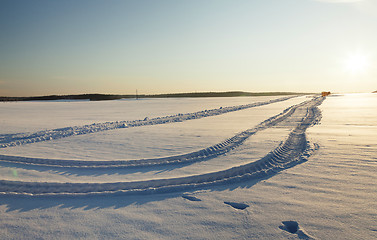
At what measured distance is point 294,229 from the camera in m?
2.78

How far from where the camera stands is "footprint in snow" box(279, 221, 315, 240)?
2618 mm

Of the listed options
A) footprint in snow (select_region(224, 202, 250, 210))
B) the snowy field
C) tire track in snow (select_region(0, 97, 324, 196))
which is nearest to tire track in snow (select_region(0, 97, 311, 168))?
the snowy field

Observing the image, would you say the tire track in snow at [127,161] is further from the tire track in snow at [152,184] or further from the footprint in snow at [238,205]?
the footprint in snow at [238,205]

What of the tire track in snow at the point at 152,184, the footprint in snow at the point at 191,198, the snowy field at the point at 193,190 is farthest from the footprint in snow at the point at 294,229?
the tire track in snow at the point at 152,184

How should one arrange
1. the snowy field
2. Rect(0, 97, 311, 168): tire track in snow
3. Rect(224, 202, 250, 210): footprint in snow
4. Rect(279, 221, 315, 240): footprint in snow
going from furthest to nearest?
1. Rect(0, 97, 311, 168): tire track in snow
2. Rect(224, 202, 250, 210): footprint in snow
3. the snowy field
4. Rect(279, 221, 315, 240): footprint in snow

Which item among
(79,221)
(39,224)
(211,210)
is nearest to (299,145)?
(211,210)

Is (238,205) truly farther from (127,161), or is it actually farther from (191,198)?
(127,161)

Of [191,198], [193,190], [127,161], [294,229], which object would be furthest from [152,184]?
[294,229]

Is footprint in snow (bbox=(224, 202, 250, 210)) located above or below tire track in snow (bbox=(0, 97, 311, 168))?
below

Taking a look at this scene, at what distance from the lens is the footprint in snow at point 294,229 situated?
Result: 2618 mm

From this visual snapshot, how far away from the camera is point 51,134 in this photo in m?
9.13

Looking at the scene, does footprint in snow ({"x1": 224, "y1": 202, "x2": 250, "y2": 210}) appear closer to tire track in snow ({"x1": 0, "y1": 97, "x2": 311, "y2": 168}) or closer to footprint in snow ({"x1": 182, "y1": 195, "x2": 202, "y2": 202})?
footprint in snow ({"x1": 182, "y1": 195, "x2": 202, "y2": 202})

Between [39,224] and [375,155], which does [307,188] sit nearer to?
[375,155]

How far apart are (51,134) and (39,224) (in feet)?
23.2
